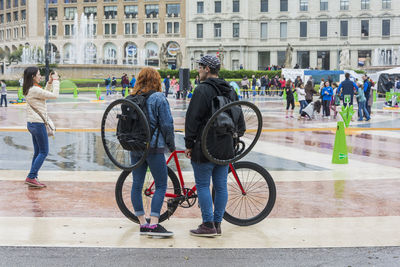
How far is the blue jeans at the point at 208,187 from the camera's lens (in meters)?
6.22

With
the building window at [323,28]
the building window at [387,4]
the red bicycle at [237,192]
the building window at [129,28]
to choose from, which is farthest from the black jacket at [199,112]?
the building window at [129,28]

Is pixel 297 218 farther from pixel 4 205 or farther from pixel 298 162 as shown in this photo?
pixel 298 162

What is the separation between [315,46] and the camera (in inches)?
3280

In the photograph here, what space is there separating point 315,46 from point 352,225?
78.8m

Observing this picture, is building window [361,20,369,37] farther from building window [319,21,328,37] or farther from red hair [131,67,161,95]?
red hair [131,67,161,95]

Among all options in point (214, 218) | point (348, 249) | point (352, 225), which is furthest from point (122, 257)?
point (352, 225)

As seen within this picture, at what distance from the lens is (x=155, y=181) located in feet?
20.9

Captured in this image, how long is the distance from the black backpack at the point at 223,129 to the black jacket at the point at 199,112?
0.05 meters

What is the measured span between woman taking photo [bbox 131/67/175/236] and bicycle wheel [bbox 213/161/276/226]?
813 millimetres

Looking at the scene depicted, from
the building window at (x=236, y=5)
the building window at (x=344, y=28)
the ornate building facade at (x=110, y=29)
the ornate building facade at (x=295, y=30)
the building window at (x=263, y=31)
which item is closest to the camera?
the ornate building facade at (x=295, y=30)

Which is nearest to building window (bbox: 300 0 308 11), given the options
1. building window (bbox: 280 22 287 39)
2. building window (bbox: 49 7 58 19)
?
building window (bbox: 280 22 287 39)

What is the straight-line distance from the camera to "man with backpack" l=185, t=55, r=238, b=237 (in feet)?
19.9

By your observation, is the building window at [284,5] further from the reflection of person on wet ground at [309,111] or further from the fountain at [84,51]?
the reflection of person on wet ground at [309,111]

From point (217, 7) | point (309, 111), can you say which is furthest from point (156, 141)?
point (217, 7)
